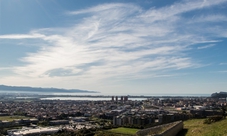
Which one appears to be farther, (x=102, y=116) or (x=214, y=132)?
(x=102, y=116)

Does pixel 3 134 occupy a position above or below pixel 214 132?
below

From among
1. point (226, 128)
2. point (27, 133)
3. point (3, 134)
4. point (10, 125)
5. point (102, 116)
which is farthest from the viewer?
point (102, 116)

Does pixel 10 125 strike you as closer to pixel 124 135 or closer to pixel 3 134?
pixel 3 134

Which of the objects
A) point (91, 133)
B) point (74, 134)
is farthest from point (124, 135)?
point (74, 134)

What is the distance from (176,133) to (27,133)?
2827cm

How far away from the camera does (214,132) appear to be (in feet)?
43.8

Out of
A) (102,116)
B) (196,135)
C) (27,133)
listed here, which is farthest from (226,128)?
(102,116)

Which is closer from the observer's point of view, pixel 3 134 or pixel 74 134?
pixel 74 134

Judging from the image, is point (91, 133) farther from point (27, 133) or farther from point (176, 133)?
point (176, 133)

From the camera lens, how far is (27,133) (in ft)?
127

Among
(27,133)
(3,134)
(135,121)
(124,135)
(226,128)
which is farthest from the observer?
(135,121)

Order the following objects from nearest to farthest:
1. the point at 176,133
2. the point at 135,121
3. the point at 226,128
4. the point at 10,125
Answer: the point at 226,128
the point at 176,133
the point at 135,121
the point at 10,125

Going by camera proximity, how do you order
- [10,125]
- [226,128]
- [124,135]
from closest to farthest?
[226,128] → [124,135] → [10,125]

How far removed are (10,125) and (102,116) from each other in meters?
21.7
